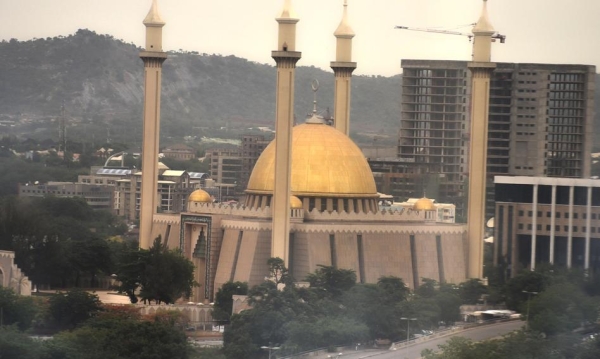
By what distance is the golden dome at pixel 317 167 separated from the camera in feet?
271

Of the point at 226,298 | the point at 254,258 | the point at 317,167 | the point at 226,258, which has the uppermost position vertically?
the point at 317,167

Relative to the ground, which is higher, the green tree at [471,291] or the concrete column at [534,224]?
the concrete column at [534,224]

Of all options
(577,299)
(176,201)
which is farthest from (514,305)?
Result: (176,201)

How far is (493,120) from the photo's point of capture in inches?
4747

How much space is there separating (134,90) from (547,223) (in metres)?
20.0

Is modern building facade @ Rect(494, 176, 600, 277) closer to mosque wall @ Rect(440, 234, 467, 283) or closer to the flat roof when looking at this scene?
the flat roof

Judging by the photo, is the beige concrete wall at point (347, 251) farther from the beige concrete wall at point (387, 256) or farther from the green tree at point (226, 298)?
the green tree at point (226, 298)

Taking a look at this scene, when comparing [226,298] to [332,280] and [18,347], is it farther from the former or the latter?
[18,347]

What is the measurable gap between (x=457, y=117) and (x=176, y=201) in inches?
650

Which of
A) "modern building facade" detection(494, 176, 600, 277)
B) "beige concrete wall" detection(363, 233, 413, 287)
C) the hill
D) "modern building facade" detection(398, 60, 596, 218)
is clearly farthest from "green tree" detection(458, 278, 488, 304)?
"modern building facade" detection(398, 60, 596, 218)

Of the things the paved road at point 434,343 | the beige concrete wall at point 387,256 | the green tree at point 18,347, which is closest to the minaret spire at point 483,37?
the beige concrete wall at point 387,256

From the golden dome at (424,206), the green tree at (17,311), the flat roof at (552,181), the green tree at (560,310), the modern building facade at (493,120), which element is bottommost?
the green tree at (17,311)

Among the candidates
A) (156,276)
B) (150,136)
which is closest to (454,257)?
(156,276)

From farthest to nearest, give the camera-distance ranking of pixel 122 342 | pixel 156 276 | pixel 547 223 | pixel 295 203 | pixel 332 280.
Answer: pixel 547 223
pixel 295 203
pixel 156 276
pixel 332 280
pixel 122 342
